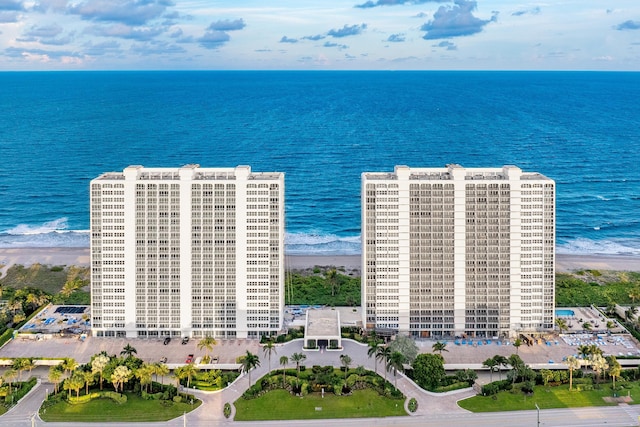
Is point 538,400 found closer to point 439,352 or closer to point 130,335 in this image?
point 439,352

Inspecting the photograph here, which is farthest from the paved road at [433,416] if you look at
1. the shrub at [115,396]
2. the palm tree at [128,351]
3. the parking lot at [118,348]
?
the palm tree at [128,351]

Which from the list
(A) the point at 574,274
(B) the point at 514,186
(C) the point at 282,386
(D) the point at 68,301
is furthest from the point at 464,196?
(D) the point at 68,301

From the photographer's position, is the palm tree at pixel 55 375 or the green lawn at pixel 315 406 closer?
the green lawn at pixel 315 406

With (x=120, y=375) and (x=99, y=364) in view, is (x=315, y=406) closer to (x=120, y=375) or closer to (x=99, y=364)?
(x=120, y=375)

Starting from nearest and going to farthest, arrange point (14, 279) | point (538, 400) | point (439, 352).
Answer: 1. point (538, 400)
2. point (439, 352)
3. point (14, 279)

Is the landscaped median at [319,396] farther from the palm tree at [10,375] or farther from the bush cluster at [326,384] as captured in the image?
the palm tree at [10,375]

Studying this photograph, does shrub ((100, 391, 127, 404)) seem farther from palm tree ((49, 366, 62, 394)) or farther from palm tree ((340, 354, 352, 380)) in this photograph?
palm tree ((340, 354, 352, 380))
